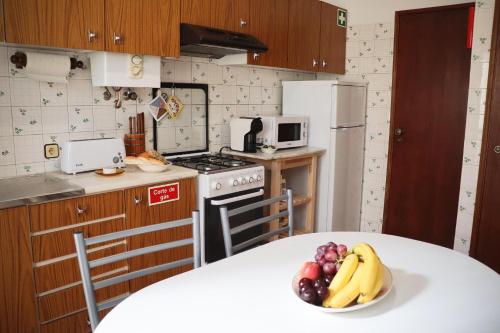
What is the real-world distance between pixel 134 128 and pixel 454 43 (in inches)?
104

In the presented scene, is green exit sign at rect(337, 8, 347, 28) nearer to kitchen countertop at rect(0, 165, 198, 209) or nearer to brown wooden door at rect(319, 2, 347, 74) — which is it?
brown wooden door at rect(319, 2, 347, 74)

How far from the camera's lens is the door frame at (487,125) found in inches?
116

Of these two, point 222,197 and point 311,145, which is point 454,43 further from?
point 222,197

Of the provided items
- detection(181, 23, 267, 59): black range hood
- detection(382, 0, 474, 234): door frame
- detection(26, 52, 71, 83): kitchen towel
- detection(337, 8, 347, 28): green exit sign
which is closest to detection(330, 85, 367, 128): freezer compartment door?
detection(382, 0, 474, 234): door frame

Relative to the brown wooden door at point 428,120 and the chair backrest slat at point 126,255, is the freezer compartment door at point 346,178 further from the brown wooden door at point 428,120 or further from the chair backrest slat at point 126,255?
the chair backrest slat at point 126,255

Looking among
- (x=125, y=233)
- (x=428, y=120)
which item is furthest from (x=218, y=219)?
(x=428, y=120)

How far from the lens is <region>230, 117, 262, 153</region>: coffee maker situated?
3242 millimetres

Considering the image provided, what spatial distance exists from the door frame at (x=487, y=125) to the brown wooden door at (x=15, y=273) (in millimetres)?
2933

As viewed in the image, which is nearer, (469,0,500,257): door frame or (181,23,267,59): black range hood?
(181,23,267,59): black range hood

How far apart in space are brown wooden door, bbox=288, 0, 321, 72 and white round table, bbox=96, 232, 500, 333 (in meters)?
2.30

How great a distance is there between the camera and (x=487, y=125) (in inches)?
119

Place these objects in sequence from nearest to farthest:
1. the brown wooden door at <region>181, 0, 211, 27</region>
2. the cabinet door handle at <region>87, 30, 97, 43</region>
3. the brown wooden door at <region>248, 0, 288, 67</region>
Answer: the cabinet door handle at <region>87, 30, 97, 43</region>, the brown wooden door at <region>181, 0, 211, 27</region>, the brown wooden door at <region>248, 0, 288, 67</region>

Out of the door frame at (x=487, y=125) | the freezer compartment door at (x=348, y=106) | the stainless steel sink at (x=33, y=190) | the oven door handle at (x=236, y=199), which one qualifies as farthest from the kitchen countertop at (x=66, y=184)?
the door frame at (x=487, y=125)

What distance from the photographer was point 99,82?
247cm
